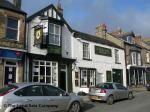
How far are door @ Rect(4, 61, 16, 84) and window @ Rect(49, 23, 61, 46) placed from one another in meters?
4.52

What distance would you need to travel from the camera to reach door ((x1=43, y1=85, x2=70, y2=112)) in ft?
34.4

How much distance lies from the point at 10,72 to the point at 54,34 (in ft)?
19.3

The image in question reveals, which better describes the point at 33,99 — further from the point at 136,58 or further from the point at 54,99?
the point at 136,58

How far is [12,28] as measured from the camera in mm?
18406

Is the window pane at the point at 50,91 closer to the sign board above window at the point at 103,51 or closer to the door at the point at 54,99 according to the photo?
the door at the point at 54,99

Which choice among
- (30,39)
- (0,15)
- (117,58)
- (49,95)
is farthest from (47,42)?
(117,58)

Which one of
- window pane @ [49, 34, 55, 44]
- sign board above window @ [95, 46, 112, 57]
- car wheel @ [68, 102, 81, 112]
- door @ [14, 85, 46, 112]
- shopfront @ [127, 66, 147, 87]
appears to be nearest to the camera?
door @ [14, 85, 46, 112]

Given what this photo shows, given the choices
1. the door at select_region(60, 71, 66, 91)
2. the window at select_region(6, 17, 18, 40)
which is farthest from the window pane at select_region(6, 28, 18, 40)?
the door at select_region(60, 71, 66, 91)

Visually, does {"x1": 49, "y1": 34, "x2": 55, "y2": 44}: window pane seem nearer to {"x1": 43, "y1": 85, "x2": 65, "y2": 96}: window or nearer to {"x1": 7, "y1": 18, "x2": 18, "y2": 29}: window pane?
{"x1": 7, "y1": 18, "x2": 18, "y2": 29}: window pane

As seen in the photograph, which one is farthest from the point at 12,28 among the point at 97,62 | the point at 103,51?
the point at 103,51

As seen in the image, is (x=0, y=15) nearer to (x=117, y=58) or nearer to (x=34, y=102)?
(x=34, y=102)

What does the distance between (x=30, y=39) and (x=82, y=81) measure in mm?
7885

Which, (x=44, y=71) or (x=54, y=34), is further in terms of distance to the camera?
(x=54, y=34)

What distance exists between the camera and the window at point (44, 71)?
20109 millimetres
